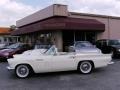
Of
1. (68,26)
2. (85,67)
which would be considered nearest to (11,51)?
(68,26)

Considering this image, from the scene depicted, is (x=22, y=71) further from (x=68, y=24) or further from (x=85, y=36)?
(x=85, y=36)

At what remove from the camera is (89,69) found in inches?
392

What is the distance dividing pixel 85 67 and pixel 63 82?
206 cm

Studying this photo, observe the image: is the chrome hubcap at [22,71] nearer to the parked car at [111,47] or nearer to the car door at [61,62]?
the car door at [61,62]

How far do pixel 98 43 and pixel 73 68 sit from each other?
1065 cm

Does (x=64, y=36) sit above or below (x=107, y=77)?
above

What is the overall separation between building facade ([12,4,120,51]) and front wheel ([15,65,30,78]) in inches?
383

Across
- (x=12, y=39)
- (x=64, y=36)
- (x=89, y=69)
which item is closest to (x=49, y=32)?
(x=64, y=36)

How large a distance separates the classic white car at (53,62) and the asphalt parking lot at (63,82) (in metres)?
0.32

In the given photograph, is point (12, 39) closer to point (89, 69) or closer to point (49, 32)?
point (49, 32)

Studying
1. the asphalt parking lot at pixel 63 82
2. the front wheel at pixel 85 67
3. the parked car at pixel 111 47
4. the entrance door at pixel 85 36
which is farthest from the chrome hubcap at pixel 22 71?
the entrance door at pixel 85 36

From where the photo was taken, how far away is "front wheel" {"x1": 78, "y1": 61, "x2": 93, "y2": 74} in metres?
9.90

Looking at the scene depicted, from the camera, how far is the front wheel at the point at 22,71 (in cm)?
928

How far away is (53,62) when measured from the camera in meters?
9.42
